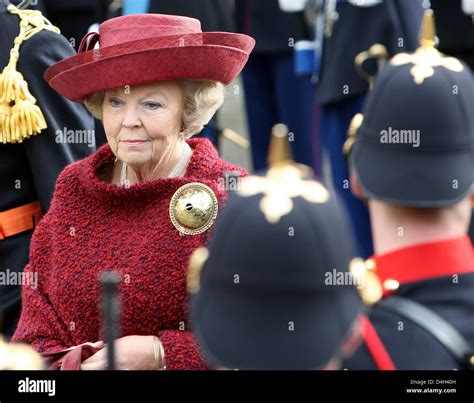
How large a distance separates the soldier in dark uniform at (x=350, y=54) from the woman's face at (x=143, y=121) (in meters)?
1.03

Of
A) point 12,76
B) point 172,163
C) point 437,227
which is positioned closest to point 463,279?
point 437,227

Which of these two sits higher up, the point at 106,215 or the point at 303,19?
the point at 303,19

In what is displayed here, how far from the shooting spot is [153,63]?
2943 millimetres

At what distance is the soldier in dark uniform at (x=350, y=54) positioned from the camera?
390cm

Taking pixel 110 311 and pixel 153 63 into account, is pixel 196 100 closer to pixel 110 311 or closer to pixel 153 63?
pixel 153 63

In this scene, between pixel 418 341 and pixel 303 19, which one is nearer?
pixel 418 341

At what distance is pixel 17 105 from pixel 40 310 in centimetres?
63

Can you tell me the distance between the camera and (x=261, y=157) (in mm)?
5062

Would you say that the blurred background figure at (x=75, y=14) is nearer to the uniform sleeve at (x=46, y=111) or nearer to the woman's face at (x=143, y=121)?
the uniform sleeve at (x=46, y=111)

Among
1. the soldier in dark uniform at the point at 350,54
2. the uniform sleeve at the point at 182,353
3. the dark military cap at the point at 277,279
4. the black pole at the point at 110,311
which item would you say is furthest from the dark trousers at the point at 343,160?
the dark military cap at the point at 277,279

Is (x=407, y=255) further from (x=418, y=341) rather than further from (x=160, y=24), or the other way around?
(x=160, y=24)

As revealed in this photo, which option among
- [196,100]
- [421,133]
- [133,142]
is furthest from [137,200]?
[421,133]

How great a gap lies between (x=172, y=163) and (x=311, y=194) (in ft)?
3.30

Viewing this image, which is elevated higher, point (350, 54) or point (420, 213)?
point (350, 54)
